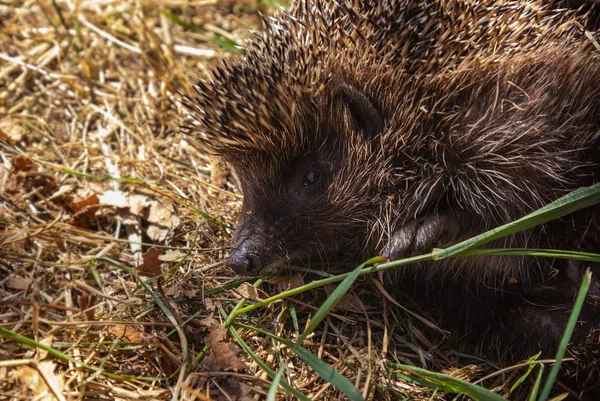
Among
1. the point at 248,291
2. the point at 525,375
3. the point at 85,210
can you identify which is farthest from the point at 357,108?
the point at 85,210

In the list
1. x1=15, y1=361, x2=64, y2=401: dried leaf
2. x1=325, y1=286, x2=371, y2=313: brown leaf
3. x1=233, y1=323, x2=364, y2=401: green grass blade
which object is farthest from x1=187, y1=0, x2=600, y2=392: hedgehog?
x1=15, y1=361, x2=64, y2=401: dried leaf

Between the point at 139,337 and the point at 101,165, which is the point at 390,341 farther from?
the point at 101,165

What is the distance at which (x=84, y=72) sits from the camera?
157 inches

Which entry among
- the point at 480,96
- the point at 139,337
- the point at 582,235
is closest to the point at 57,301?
the point at 139,337

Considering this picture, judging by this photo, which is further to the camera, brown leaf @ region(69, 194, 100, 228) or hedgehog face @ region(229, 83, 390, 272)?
brown leaf @ region(69, 194, 100, 228)

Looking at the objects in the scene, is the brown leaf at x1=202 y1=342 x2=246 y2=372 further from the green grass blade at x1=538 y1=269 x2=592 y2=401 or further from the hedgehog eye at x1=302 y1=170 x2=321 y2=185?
the green grass blade at x1=538 y1=269 x2=592 y2=401

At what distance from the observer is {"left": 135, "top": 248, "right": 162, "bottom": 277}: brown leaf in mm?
2869

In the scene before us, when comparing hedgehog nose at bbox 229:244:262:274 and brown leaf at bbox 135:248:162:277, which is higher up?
hedgehog nose at bbox 229:244:262:274

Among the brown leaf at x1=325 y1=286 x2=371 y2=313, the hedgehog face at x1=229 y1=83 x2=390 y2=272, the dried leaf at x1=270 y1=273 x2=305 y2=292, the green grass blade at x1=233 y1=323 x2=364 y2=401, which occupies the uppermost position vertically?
the hedgehog face at x1=229 y1=83 x2=390 y2=272

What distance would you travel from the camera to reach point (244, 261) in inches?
104

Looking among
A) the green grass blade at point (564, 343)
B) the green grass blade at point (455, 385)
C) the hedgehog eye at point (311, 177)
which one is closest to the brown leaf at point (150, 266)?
the hedgehog eye at point (311, 177)

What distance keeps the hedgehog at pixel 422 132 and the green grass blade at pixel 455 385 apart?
1.52 feet

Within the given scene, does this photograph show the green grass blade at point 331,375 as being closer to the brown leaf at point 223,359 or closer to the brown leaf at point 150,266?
the brown leaf at point 223,359

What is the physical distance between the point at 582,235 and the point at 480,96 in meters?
0.69
